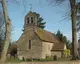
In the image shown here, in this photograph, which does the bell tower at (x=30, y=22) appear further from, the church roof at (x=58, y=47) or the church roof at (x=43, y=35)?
the church roof at (x=58, y=47)

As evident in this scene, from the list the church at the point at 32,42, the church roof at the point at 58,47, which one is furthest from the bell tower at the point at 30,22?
the church roof at the point at 58,47

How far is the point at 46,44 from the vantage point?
75250 millimetres

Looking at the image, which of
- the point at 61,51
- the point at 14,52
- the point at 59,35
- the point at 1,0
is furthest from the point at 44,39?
the point at 1,0

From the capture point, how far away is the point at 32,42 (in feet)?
245

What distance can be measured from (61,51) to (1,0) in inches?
2495

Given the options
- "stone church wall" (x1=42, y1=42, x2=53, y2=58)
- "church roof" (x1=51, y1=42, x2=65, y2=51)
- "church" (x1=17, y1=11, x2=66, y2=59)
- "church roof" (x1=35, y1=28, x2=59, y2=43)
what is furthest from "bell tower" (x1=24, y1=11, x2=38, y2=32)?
"church roof" (x1=51, y1=42, x2=65, y2=51)

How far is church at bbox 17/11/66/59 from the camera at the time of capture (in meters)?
72.6

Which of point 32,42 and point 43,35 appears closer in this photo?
point 32,42

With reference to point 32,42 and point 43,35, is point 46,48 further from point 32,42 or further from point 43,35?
point 32,42

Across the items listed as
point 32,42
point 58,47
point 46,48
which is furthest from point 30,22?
point 58,47

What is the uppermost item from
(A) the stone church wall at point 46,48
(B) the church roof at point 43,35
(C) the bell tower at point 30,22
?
(C) the bell tower at point 30,22

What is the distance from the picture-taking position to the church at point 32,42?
7256cm

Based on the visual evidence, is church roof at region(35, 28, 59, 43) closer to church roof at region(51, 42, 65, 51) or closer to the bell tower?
church roof at region(51, 42, 65, 51)

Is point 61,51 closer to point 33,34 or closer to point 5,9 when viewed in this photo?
point 33,34
